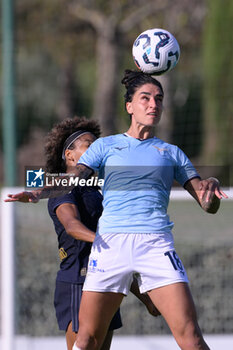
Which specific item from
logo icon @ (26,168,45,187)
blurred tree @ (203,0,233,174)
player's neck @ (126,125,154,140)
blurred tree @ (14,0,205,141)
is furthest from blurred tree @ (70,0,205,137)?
player's neck @ (126,125,154,140)

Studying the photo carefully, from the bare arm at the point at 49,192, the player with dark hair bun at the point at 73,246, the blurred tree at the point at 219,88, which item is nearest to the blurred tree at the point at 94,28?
the blurred tree at the point at 219,88

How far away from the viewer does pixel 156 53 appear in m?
4.04

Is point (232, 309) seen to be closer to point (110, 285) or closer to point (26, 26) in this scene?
point (110, 285)

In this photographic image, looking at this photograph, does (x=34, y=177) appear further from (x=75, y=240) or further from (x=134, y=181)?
(x=134, y=181)

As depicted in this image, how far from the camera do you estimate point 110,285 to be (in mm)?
3619

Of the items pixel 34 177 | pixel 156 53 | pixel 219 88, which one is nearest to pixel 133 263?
pixel 34 177

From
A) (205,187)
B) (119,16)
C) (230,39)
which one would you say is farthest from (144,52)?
(119,16)

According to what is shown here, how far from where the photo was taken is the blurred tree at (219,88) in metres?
9.25

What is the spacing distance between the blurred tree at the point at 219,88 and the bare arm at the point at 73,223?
503 cm

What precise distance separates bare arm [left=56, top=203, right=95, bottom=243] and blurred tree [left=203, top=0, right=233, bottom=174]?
5.03 meters

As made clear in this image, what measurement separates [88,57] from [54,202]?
1851 centimetres

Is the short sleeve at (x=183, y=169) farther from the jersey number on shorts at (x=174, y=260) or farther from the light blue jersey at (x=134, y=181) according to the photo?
the jersey number on shorts at (x=174, y=260)

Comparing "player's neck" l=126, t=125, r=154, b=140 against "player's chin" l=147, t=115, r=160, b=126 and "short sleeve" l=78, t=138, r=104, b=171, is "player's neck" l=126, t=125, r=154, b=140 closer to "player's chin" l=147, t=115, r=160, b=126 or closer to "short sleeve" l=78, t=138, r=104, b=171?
"player's chin" l=147, t=115, r=160, b=126

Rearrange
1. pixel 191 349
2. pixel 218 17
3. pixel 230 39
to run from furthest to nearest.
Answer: pixel 218 17, pixel 230 39, pixel 191 349
